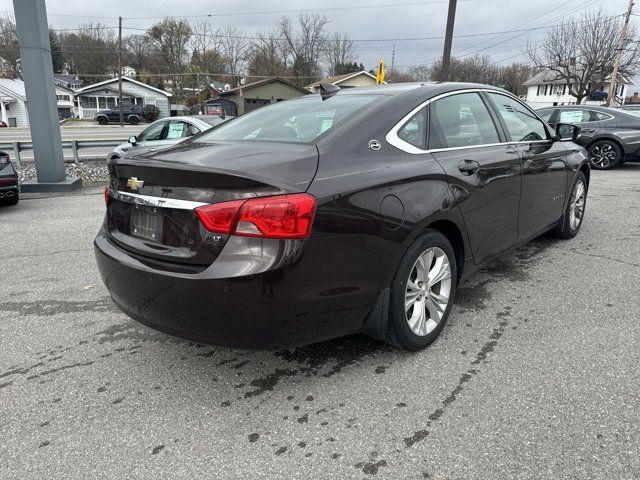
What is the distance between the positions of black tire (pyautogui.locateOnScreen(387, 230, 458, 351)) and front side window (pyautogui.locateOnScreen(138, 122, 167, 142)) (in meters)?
8.58

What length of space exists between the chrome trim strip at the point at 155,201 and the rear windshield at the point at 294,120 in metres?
0.71

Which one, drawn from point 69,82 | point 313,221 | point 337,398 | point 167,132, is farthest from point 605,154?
point 69,82

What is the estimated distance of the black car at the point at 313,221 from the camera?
2.20 metres

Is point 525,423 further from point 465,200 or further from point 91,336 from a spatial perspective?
point 91,336

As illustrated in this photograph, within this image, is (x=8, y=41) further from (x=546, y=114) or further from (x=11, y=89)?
(x=546, y=114)

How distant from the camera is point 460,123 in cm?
340

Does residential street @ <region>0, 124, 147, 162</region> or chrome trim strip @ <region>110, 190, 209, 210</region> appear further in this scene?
residential street @ <region>0, 124, 147, 162</region>

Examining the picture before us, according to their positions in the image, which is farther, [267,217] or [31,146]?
[31,146]

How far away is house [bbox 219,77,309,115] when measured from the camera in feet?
150

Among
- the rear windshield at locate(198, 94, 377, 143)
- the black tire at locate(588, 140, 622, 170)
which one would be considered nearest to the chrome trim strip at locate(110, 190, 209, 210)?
the rear windshield at locate(198, 94, 377, 143)

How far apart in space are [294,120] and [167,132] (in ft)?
25.2

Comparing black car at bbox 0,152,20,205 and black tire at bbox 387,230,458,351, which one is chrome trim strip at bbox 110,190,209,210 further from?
black car at bbox 0,152,20,205

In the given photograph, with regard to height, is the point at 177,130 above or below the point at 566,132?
below

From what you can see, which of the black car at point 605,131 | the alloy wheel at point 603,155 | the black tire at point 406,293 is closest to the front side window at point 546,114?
the black car at point 605,131
